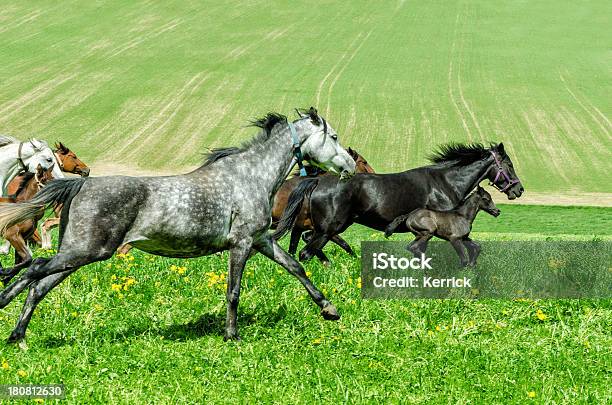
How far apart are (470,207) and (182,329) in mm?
5296

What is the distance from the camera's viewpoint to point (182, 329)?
8883 millimetres

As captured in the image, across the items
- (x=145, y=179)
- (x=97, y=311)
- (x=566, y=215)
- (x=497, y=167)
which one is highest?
(x=145, y=179)

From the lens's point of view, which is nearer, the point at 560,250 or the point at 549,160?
the point at 560,250

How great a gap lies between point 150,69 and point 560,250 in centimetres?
4662

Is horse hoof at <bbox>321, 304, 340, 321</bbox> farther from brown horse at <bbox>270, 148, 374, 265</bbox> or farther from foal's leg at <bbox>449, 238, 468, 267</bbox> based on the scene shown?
brown horse at <bbox>270, 148, 374, 265</bbox>

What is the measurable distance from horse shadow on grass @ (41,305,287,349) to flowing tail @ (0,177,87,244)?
1.12 meters

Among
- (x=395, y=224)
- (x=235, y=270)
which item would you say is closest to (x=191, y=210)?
(x=235, y=270)

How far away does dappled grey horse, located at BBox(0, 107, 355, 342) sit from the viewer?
7945mm

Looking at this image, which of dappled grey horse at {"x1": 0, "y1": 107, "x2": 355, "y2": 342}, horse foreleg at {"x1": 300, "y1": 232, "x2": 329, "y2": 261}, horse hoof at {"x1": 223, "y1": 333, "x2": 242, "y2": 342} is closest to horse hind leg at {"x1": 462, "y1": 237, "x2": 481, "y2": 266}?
dappled grey horse at {"x1": 0, "y1": 107, "x2": 355, "y2": 342}

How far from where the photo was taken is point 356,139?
42562 millimetres

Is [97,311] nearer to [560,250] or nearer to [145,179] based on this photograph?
[145,179]

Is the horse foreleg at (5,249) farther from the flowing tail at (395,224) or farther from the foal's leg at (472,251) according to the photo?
the foal's leg at (472,251)

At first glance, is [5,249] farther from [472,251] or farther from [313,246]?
[472,251]

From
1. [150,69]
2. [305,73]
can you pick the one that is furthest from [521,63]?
[150,69]
